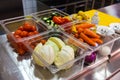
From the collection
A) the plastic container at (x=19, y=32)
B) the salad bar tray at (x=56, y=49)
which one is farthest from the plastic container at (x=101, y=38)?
the plastic container at (x=19, y=32)

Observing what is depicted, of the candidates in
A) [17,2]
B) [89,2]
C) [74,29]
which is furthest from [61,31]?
[89,2]

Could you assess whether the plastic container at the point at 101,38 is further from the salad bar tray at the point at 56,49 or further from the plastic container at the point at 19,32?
the plastic container at the point at 19,32

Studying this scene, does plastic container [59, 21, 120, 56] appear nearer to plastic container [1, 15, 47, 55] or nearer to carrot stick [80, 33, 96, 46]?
carrot stick [80, 33, 96, 46]

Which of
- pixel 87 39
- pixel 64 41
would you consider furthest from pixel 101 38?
pixel 64 41

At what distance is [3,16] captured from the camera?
1668 mm

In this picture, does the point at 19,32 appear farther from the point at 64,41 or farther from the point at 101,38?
the point at 101,38

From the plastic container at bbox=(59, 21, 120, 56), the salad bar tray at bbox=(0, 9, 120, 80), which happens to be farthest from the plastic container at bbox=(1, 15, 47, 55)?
the plastic container at bbox=(59, 21, 120, 56)

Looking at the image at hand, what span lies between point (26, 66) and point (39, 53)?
4.4 inches

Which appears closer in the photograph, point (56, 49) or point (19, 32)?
point (56, 49)

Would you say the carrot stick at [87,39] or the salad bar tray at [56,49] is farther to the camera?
the carrot stick at [87,39]

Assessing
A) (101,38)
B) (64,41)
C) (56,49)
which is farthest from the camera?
(101,38)

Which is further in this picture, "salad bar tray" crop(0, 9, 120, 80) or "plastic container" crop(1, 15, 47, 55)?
"plastic container" crop(1, 15, 47, 55)

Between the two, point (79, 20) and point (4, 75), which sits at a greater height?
point (79, 20)

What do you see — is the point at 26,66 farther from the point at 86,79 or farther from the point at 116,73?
the point at 116,73
